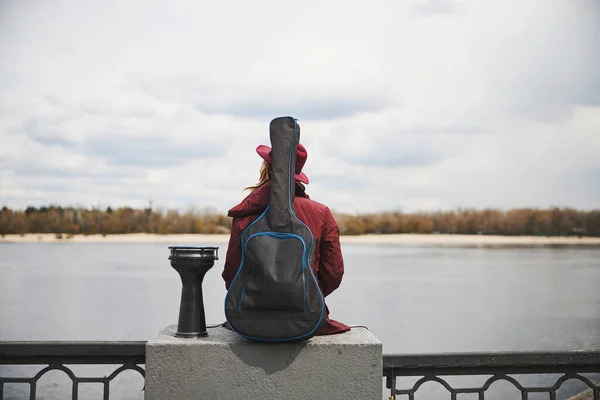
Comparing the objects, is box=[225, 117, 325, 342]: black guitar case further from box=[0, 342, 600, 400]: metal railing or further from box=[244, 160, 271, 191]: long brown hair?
box=[0, 342, 600, 400]: metal railing

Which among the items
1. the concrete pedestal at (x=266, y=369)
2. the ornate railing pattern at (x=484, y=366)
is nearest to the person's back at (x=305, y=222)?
the concrete pedestal at (x=266, y=369)

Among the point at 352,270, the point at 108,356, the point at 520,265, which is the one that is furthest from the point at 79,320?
the point at 520,265

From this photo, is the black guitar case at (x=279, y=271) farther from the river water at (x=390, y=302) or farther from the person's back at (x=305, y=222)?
the river water at (x=390, y=302)

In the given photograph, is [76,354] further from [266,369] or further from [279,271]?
[279,271]

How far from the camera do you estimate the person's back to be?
3.09 m

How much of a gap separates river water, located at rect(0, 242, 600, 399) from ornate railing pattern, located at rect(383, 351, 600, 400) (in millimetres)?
4617

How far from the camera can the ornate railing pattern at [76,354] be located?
3352 millimetres

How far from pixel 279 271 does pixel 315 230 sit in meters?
0.28

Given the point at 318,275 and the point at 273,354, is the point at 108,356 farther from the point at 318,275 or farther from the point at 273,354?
the point at 318,275

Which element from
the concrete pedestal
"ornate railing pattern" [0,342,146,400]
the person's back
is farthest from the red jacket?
"ornate railing pattern" [0,342,146,400]

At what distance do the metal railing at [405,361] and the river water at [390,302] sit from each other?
465 cm

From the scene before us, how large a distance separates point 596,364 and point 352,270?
145 feet

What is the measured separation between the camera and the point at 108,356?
11.2ft

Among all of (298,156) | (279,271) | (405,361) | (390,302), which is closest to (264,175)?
(298,156)
